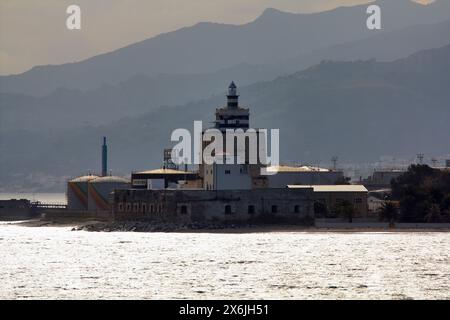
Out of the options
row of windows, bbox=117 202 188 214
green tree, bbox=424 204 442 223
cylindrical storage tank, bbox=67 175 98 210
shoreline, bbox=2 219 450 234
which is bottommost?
shoreline, bbox=2 219 450 234

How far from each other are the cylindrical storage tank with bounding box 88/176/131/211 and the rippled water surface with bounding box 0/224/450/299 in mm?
23818

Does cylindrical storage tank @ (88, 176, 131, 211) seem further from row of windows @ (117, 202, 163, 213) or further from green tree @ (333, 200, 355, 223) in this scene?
green tree @ (333, 200, 355, 223)

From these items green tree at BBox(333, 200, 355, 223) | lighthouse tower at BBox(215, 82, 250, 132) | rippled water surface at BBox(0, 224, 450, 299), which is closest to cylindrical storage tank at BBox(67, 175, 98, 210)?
lighthouse tower at BBox(215, 82, 250, 132)

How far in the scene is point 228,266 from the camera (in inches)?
3137

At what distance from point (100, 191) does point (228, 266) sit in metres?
57.9

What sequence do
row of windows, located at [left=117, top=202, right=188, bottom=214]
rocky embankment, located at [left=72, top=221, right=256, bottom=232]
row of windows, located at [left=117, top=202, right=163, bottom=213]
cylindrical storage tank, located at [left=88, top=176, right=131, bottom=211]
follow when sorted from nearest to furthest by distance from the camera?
rocky embankment, located at [left=72, top=221, right=256, bottom=232]
row of windows, located at [left=117, top=202, right=188, bottom=214]
row of windows, located at [left=117, top=202, right=163, bottom=213]
cylindrical storage tank, located at [left=88, top=176, right=131, bottom=211]

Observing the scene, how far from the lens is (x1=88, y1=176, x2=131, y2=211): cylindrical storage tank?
13562 centimetres

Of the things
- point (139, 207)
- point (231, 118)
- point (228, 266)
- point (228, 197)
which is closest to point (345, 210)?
point (228, 197)

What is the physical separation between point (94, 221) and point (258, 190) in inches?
715

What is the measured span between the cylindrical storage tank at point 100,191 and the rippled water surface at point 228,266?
23.8 m

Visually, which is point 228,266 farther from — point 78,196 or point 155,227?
point 78,196

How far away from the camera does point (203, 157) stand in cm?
12069

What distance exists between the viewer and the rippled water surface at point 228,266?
66.8 metres

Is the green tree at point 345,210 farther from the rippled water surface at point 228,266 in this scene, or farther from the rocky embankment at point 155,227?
the rocky embankment at point 155,227
